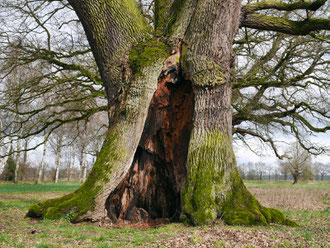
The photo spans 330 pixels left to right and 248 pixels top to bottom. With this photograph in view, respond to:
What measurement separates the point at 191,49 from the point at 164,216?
14.1ft

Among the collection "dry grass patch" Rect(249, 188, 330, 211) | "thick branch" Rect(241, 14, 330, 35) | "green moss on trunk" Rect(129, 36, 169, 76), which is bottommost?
"dry grass patch" Rect(249, 188, 330, 211)

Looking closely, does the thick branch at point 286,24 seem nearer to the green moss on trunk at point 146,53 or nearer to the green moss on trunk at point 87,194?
the green moss on trunk at point 146,53

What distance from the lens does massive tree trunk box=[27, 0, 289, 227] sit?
5.18 m

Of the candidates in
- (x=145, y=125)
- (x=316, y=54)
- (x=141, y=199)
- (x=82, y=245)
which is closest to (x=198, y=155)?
(x=145, y=125)

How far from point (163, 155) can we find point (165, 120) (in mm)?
919

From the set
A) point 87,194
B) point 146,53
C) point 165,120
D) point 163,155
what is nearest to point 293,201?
point 163,155

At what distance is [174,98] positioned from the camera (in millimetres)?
6688

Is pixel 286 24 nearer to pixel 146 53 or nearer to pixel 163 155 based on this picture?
pixel 146 53

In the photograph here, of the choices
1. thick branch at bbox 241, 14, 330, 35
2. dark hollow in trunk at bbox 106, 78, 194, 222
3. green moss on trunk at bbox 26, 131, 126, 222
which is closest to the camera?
green moss on trunk at bbox 26, 131, 126, 222

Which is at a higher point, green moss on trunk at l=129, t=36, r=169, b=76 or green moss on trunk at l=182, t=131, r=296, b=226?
green moss on trunk at l=129, t=36, r=169, b=76

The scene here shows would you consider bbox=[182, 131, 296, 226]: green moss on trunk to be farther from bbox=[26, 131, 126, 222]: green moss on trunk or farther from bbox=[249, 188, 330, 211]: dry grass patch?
bbox=[249, 188, 330, 211]: dry grass patch

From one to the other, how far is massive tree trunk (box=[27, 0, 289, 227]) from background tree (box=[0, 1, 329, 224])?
0.02 m

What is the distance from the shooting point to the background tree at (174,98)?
518 cm

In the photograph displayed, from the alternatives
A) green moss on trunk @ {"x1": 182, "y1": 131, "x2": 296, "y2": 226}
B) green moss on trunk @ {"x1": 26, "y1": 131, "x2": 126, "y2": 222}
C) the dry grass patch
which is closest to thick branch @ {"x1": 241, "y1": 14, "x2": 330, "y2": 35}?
green moss on trunk @ {"x1": 182, "y1": 131, "x2": 296, "y2": 226}
